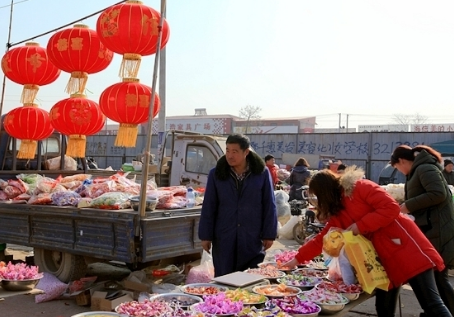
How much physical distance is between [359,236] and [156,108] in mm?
3949

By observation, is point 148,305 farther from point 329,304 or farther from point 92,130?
point 92,130

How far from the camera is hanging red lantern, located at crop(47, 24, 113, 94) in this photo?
6.77 m

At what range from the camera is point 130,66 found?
6391 mm

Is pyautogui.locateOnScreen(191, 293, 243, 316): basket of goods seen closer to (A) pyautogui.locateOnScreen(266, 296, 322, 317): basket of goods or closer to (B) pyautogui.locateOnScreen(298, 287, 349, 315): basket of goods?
(A) pyautogui.locateOnScreen(266, 296, 322, 317): basket of goods

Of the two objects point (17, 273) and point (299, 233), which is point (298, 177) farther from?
point (17, 273)

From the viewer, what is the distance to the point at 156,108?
6508mm

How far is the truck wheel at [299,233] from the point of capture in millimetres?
9977

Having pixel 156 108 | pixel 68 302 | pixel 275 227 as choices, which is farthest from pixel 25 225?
pixel 275 227

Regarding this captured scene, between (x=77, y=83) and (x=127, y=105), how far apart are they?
49.6 inches

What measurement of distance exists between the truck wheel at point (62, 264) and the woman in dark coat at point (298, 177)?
19.5 feet

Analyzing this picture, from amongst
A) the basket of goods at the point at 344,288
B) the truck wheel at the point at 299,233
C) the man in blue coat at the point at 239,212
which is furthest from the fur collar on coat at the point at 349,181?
the truck wheel at the point at 299,233

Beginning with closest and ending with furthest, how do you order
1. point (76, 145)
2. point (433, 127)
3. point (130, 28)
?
point (130, 28) → point (76, 145) → point (433, 127)

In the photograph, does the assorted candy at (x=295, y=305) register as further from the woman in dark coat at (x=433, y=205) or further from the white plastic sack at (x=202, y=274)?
the white plastic sack at (x=202, y=274)

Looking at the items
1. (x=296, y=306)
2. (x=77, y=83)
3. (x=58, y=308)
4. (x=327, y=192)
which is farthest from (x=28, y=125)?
(x=296, y=306)
